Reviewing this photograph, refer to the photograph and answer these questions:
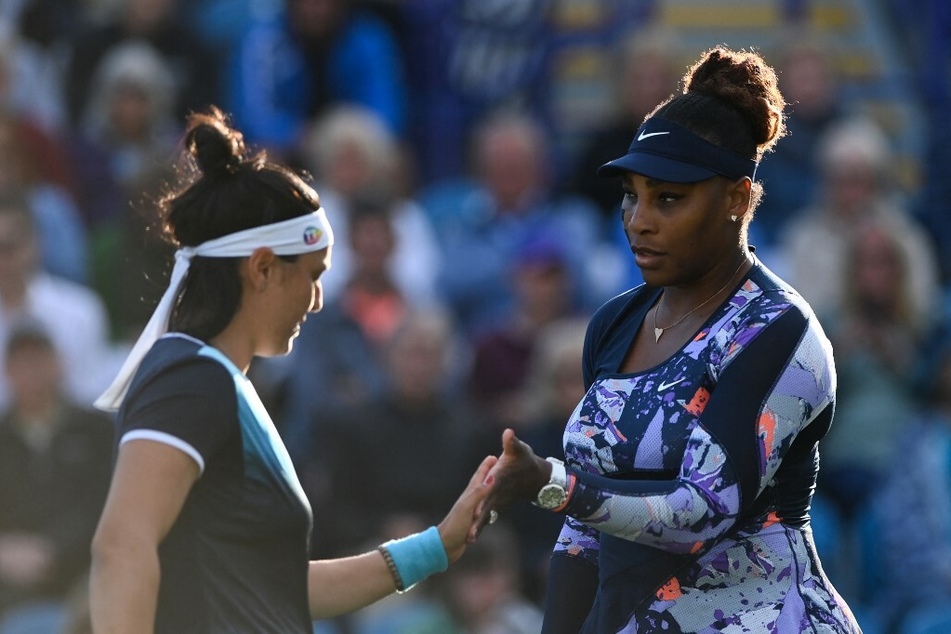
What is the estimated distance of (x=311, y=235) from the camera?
3537 millimetres

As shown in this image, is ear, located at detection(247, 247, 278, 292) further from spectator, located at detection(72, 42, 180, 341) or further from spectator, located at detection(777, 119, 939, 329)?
spectator, located at detection(777, 119, 939, 329)

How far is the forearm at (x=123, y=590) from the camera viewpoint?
309cm

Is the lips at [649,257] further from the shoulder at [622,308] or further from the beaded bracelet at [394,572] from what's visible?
the beaded bracelet at [394,572]

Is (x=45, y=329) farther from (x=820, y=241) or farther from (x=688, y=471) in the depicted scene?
(x=688, y=471)

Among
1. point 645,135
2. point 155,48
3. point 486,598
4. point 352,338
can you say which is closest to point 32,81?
point 155,48

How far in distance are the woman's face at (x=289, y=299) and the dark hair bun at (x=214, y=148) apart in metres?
0.23

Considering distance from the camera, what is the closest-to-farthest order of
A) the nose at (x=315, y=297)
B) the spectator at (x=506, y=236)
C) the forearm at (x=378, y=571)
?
1. the nose at (x=315, y=297)
2. the forearm at (x=378, y=571)
3. the spectator at (x=506, y=236)

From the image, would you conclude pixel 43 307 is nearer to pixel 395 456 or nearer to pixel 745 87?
pixel 395 456

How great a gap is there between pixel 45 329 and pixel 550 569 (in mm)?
4262

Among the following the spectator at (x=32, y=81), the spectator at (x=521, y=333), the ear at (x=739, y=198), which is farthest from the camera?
the spectator at (x=32, y=81)

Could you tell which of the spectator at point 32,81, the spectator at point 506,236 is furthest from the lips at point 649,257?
the spectator at point 32,81

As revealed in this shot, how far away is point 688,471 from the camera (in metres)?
3.17

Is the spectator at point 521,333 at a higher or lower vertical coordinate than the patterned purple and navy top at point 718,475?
lower

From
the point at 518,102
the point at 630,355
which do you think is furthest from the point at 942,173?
the point at 630,355
